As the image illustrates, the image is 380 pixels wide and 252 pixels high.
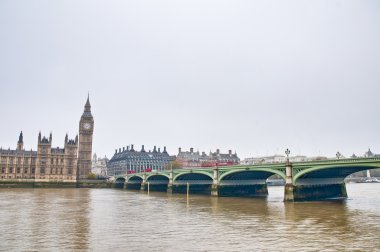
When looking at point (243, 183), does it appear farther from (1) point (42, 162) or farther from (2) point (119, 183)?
(1) point (42, 162)

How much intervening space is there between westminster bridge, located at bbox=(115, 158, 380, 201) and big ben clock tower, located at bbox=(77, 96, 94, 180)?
274ft

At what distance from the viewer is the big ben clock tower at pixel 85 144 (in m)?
179

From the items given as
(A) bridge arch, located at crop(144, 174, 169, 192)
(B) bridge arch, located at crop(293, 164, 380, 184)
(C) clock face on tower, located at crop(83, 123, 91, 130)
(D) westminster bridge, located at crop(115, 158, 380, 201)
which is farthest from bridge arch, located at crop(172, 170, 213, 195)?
(C) clock face on tower, located at crop(83, 123, 91, 130)

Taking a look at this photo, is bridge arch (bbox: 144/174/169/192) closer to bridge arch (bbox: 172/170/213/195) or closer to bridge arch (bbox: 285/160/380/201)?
bridge arch (bbox: 172/170/213/195)

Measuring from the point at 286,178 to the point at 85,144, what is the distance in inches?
5732

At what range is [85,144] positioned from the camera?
607ft

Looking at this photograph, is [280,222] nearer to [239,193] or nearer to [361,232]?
[361,232]

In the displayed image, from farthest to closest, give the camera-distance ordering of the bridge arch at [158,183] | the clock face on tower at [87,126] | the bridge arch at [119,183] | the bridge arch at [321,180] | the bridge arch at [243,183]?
the clock face on tower at [87,126] → the bridge arch at [119,183] → the bridge arch at [158,183] → the bridge arch at [243,183] → the bridge arch at [321,180]

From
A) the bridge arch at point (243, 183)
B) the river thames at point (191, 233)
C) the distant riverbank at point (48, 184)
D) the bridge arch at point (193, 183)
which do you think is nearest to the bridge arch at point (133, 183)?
the distant riverbank at point (48, 184)

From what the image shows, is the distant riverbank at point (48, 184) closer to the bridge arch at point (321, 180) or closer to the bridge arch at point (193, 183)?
the bridge arch at point (193, 183)

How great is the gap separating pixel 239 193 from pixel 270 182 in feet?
289

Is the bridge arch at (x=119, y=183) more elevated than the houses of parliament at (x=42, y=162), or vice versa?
the houses of parliament at (x=42, y=162)

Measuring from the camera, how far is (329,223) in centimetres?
3338

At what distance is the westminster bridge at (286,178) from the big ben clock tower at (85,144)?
83471 millimetres
